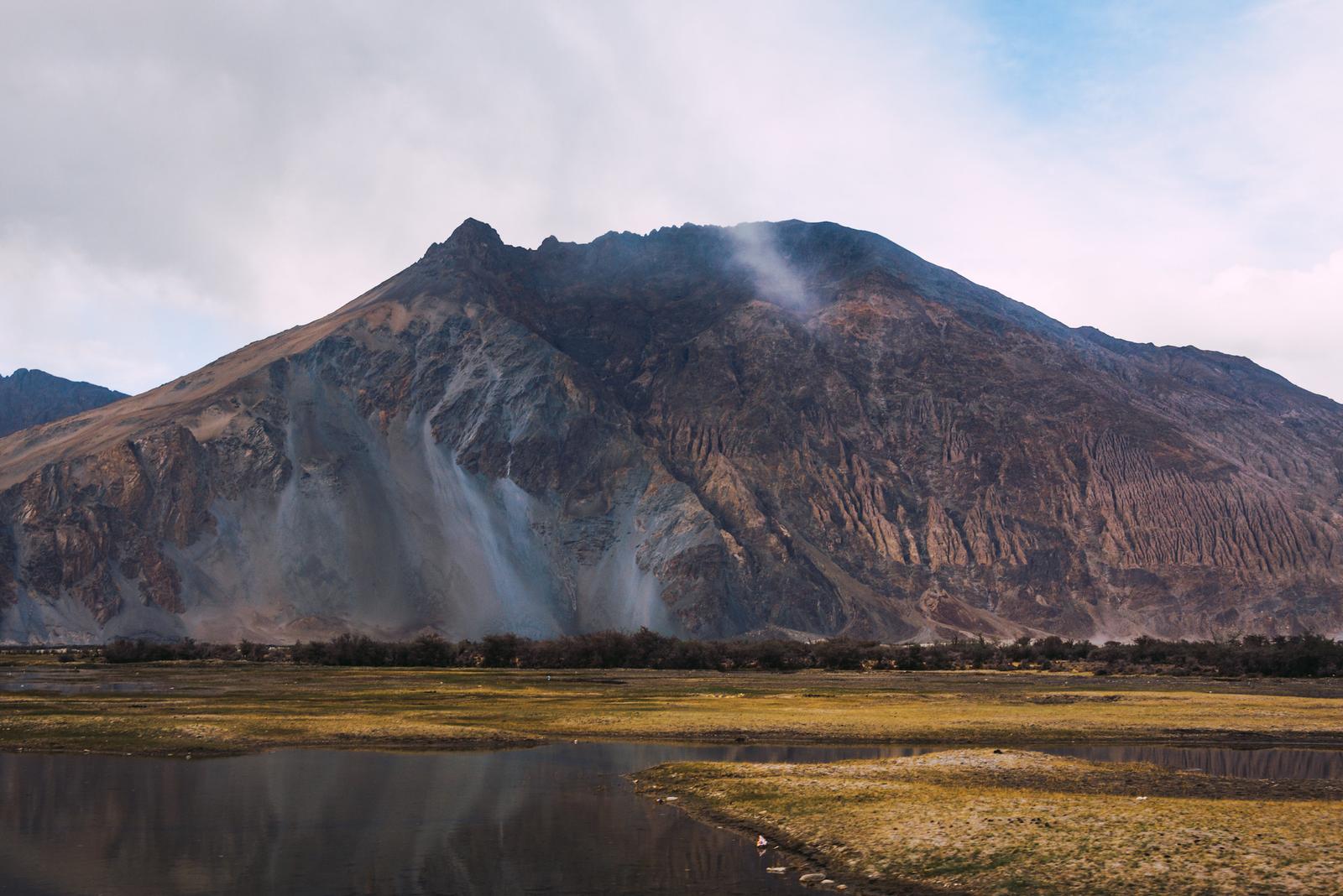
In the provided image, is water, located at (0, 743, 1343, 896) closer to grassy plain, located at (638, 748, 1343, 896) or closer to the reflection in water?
the reflection in water

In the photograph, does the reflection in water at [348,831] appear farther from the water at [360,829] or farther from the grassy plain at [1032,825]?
the grassy plain at [1032,825]

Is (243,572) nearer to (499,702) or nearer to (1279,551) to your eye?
(499,702)

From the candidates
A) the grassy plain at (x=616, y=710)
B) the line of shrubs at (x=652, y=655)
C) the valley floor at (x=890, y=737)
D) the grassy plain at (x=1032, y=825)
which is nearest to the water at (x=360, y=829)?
the grassy plain at (x=1032, y=825)

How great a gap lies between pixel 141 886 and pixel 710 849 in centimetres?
1193

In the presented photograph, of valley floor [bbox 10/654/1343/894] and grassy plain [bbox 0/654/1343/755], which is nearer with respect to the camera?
valley floor [bbox 10/654/1343/894]

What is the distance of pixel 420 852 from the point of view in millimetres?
25859

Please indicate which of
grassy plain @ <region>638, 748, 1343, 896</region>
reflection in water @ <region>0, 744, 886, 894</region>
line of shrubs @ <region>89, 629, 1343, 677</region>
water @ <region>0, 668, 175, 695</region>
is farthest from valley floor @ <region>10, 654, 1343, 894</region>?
line of shrubs @ <region>89, 629, 1343, 677</region>

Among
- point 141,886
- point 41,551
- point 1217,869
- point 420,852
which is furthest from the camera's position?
point 41,551

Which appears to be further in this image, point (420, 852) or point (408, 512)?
point (408, 512)

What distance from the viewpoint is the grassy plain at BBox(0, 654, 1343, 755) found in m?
49.3

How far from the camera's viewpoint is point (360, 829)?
28.4 meters

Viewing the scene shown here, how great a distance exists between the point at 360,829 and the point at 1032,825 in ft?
52.3

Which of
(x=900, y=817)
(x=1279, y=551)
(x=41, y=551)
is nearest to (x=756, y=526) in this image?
(x=1279, y=551)

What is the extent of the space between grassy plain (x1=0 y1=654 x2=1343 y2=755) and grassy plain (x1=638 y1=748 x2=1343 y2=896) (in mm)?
13618
